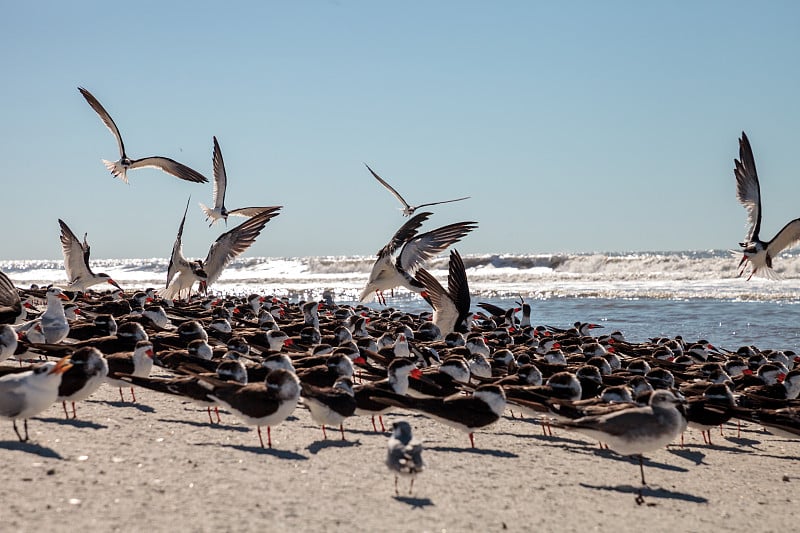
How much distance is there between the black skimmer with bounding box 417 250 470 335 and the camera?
16.1m

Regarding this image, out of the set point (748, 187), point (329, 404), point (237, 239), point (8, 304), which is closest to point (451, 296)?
point (237, 239)


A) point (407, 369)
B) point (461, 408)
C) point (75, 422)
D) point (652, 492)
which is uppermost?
point (407, 369)

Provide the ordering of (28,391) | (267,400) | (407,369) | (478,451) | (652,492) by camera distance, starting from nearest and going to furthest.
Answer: (28,391) → (652,492) → (267,400) → (478,451) → (407,369)

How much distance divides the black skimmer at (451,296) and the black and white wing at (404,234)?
2.67 ft

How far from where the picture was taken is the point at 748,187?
1811cm

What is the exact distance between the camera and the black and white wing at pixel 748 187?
18.0 metres

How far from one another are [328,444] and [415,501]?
1.91 meters

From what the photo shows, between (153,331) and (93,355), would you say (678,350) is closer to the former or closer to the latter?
(153,331)

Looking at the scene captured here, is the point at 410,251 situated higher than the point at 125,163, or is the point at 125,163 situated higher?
the point at 125,163

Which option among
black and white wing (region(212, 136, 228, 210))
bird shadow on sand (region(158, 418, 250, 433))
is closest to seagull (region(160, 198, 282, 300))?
black and white wing (region(212, 136, 228, 210))

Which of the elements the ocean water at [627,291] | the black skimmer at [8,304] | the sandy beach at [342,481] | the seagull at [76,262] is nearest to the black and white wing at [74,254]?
the seagull at [76,262]

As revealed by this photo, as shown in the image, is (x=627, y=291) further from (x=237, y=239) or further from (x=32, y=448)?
(x=32, y=448)

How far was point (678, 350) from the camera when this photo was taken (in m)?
14.9

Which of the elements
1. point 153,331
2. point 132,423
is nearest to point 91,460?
point 132,423
